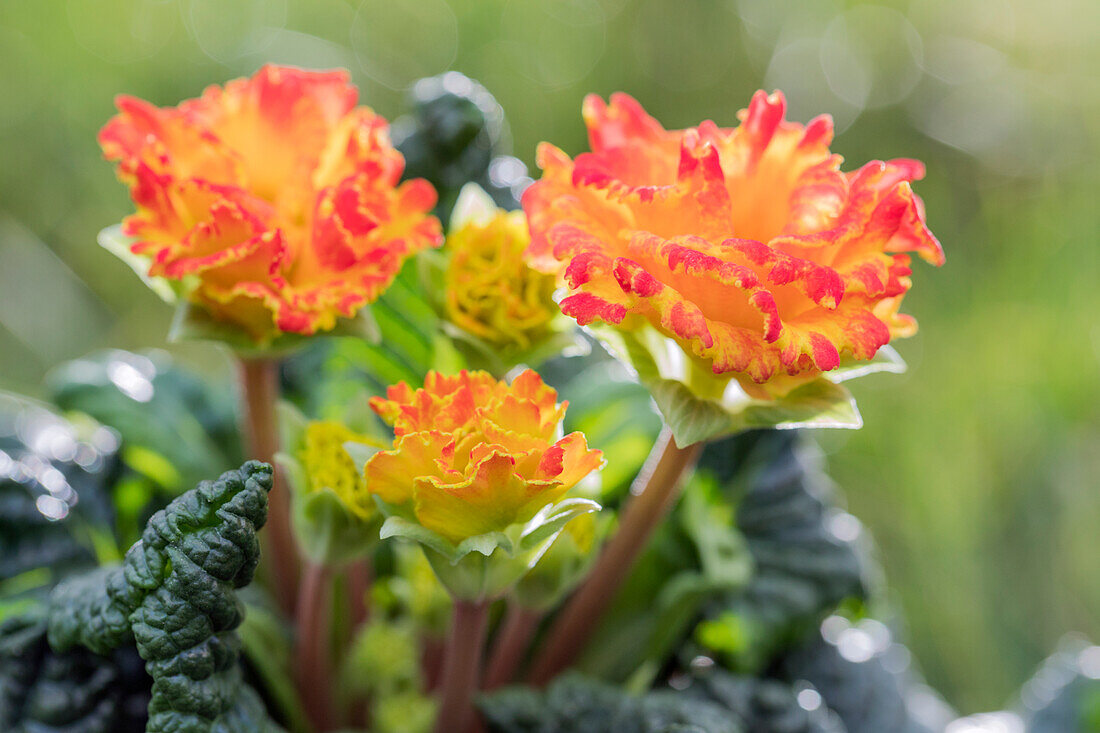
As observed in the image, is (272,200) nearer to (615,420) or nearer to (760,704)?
(615,420)

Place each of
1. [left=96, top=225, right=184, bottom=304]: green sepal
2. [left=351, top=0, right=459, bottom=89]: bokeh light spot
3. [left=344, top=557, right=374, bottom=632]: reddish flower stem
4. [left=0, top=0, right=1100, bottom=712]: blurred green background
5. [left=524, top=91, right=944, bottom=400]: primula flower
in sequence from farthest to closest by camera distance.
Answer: [left=351, top=0, right=459, bottom=89]: bokeh light spot < [left=0, top=0, right=1100, bottom=712]: blurred green background < [left=344, top=557, right=374, bottom=632]: reddish flower stem < [left=96, top=225, right=184, bottom=304]: green sepal < [left=524, top=91, right=944, bottom=400]: primula flower

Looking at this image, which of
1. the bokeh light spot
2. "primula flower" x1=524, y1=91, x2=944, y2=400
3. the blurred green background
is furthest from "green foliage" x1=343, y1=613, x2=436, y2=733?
the bokeh light spot

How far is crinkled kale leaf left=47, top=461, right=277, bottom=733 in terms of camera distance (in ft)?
1.20

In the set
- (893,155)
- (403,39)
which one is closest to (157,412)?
(403,39)

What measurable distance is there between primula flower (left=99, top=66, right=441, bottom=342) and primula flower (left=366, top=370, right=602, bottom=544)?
70 millimetres

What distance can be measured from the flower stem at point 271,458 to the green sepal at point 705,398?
0.19 m

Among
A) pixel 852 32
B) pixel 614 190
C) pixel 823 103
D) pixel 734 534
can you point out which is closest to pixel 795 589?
pixel 734 534

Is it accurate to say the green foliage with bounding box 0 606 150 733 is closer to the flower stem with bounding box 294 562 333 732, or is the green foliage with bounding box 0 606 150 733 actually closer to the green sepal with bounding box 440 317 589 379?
the flower stem with bounding box 294 562 333 732

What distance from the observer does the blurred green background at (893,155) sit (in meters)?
1.28

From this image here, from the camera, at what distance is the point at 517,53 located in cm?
168

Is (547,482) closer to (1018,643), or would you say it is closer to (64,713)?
(64,713)

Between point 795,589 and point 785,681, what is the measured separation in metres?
0.06

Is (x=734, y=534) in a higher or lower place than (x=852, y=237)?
lower

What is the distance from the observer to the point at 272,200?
45cm
